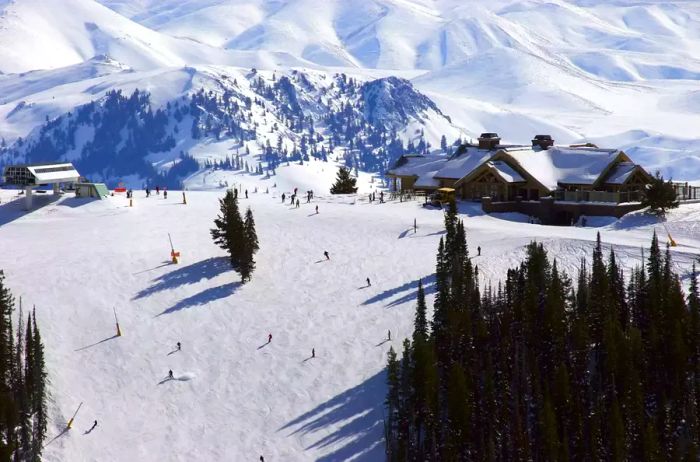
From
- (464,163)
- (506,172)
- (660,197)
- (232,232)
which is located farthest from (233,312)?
(464,163)

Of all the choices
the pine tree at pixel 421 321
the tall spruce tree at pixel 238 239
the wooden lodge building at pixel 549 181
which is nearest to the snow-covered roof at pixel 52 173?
the tall spruce tree at pixel 238 239

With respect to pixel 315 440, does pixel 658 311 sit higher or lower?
higher

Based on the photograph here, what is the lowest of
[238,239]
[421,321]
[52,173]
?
[421,321]

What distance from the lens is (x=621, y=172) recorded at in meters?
115

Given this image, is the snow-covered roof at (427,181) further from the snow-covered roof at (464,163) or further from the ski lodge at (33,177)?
the ski lodge at (33,177)

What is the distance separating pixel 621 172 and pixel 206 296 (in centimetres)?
4619

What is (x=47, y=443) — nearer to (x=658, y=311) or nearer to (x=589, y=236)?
(x=658, y=311)

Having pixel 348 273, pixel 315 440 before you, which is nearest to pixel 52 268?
pixel 348 273

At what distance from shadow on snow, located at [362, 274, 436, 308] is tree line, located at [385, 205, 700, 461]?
26.8ft

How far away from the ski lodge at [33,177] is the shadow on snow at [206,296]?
31.8 metres

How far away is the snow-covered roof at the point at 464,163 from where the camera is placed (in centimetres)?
12200

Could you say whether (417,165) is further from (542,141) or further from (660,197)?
(660,197)

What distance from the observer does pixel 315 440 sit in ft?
242

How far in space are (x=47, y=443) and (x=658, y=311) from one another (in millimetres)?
41057
